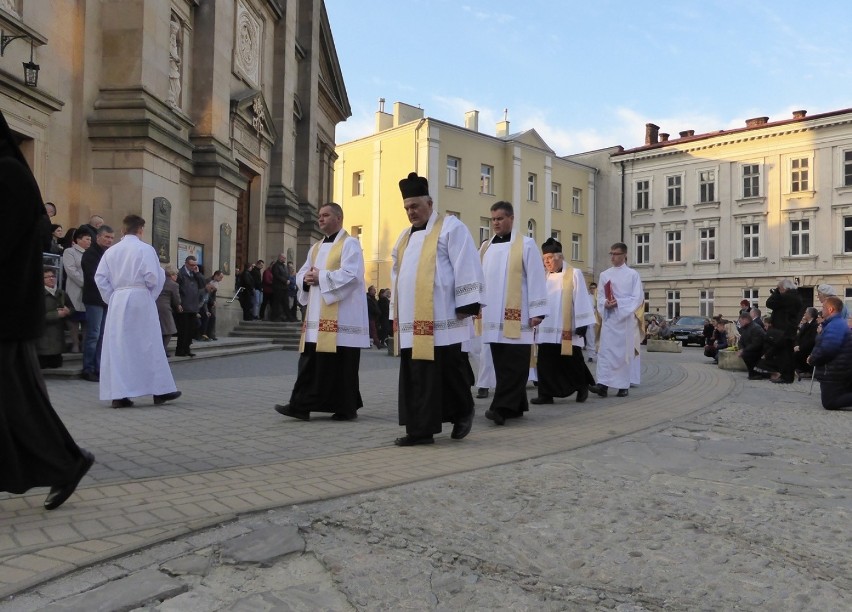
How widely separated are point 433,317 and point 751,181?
41.6m

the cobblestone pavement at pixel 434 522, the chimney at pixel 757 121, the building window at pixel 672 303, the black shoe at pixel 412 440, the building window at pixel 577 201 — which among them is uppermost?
the chimney at pixel 757 121

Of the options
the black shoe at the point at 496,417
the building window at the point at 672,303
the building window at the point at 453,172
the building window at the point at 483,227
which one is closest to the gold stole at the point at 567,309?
the black shoe at the point at 496,417

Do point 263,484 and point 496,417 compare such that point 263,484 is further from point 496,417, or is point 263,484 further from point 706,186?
point 706,186

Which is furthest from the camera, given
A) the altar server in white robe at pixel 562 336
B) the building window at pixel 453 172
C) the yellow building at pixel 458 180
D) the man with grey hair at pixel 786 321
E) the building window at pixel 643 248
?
the building window at pixel 643 248

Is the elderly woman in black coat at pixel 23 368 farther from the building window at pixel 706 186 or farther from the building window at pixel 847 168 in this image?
the building window at pixel 706 186

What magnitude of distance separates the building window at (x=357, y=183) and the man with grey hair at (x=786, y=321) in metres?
33.4

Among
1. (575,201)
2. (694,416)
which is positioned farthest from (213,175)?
(575,201)

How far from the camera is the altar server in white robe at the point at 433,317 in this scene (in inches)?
237

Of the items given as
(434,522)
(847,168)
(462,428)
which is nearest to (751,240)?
(847,168)

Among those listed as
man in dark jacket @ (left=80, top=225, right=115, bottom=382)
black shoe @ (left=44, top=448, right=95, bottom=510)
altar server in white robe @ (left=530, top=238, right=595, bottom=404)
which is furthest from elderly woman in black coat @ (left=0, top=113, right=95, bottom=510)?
altar server in white robe @ (left=530, top=238, right=595, bottom=404)

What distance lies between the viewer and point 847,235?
128 feet

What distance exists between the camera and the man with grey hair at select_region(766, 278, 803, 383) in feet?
45.1

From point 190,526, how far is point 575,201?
47568mm

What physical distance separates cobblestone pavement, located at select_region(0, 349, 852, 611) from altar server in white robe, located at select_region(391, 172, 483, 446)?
10.7 inches
